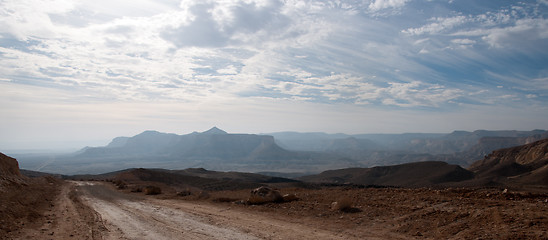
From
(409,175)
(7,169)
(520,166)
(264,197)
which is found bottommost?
(409,175)

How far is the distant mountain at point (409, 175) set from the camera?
68562 millimetres

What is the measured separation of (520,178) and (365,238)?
71061 millimetres

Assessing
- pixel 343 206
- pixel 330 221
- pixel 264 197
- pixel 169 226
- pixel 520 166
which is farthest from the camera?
pixel 520 166

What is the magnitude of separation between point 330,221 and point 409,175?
74.7 m

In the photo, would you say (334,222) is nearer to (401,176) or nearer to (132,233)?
(132,233)

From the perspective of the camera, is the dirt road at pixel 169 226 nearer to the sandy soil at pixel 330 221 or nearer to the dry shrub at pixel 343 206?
the sandy soil at pixel 330 221

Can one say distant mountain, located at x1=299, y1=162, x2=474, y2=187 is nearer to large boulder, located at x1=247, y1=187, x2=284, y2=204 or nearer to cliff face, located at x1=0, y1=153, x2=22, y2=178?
large boulder, located at x1=247, y1=187, x2=284, y2=204

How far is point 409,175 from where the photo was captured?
253 ft

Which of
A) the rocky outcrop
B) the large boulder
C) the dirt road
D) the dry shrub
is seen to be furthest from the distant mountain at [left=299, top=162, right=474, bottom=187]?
the dirt road

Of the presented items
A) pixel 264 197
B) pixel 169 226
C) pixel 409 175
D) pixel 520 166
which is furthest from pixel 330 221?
pixel 520 166

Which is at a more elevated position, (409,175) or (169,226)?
(169,226)

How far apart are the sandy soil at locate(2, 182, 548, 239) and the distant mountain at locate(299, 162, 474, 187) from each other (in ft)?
180

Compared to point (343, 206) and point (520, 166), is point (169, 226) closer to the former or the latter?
point (343, 206)

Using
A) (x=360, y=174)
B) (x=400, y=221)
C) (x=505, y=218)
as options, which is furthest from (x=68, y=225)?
(x=360, y=174)
